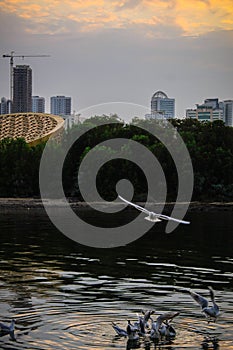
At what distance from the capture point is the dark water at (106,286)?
62.8ft

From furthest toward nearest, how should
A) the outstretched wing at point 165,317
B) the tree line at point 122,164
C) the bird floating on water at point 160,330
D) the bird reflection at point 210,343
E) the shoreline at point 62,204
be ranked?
the tree line at point 122,164
the shoreline at point 62,204
the bird floating on water at point 160,330
the outstretched wing at point 165,317
the bird reflection at point 210,343

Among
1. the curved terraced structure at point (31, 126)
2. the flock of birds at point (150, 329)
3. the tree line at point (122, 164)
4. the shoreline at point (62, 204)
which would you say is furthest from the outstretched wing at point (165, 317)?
the curved terraced structure at point (31, 126)

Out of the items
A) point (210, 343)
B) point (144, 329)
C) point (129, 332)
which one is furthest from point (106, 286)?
point (210, 343)

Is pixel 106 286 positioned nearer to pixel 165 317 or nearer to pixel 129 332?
pixel 129 332

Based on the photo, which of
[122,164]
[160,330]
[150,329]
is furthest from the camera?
[122,164]

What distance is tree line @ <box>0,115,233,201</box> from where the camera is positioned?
234 ft

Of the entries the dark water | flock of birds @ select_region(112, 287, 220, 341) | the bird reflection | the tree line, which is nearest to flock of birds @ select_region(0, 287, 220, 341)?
flock of birds @ select_region(112, 287, 220, 341)

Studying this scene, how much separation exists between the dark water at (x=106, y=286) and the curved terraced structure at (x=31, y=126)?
37.6m

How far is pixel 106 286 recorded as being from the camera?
26.2m

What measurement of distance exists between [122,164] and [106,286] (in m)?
46.2

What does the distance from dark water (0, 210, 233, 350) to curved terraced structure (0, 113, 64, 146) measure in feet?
124

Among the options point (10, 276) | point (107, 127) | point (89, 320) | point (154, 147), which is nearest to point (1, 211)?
point (154, 147)

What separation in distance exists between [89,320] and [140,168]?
51.7m

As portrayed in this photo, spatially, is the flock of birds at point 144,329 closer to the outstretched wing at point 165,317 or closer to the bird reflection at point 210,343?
the outstretched wing at point 165,317
